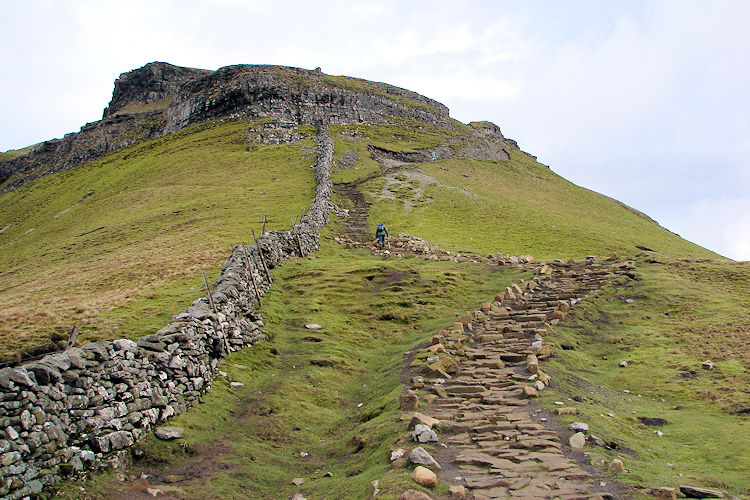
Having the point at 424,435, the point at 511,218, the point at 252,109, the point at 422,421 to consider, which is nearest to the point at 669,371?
the point at 422,421

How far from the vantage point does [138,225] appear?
151ft

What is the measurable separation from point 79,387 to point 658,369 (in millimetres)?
15975

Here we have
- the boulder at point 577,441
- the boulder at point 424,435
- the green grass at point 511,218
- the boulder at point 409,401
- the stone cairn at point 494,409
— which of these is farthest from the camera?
the green grass at point 511,218

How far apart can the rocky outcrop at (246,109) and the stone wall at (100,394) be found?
228 ft

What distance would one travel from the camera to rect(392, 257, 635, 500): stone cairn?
8.88 m

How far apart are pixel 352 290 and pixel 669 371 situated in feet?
46.7

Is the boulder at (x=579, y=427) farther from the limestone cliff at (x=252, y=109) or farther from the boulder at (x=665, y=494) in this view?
the limestone cliff at (x=252, y=109)

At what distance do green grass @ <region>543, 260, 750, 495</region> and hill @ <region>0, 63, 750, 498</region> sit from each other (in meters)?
0.08

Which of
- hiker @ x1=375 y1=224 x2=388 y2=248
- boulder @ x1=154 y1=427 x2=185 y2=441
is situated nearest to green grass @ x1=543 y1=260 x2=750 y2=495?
boulder @ x1=154 y1=427 x2=185 y2=441

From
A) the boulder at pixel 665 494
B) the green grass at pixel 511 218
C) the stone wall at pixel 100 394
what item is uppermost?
the green grass at pixel 511 218

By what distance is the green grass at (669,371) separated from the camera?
10.3 meters

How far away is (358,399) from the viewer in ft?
52.5

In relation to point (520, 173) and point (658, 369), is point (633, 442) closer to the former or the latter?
point (658, 369)

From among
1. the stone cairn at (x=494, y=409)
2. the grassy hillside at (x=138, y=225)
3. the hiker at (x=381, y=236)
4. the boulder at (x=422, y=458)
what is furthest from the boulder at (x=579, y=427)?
the hiker at (x=381, y=236)
